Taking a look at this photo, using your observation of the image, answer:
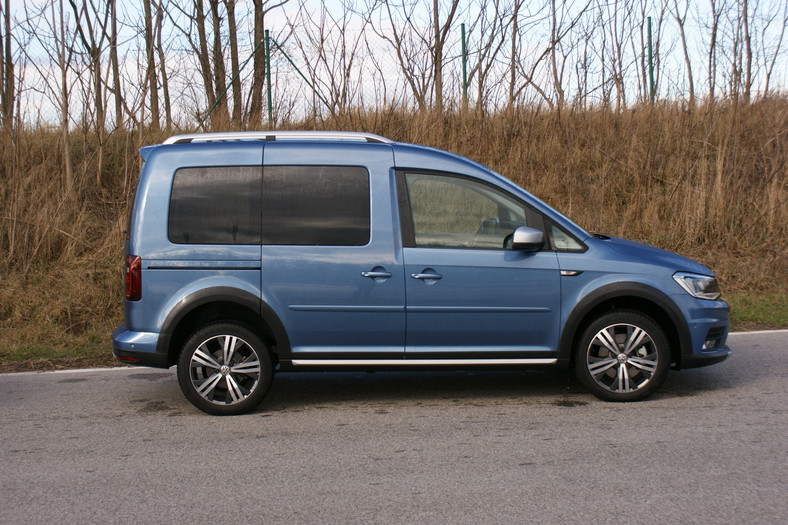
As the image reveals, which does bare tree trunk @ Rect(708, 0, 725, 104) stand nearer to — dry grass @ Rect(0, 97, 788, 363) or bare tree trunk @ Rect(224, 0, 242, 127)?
dry grass @ Rect(0, 97, 788, 363)

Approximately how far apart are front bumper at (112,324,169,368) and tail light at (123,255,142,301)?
30cm

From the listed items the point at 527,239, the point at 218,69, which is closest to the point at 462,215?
the point at 527,239

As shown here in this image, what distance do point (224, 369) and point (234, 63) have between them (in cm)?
1159

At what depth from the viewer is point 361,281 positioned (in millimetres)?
5707

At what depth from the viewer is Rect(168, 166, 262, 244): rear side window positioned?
5.77m

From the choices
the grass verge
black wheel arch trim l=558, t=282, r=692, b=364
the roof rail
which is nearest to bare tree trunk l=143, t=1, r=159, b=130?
the grass verge

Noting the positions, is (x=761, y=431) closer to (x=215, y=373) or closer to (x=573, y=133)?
(x=215, y=373)

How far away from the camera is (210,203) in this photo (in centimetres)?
580

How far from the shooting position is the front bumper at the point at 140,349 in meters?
5.73

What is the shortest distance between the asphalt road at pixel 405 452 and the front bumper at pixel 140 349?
0.43 meters

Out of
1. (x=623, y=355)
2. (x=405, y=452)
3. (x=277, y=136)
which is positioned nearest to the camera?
(x=405, y=452)

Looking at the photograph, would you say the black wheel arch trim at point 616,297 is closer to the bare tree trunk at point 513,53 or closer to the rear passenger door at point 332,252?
the rear passenger door at point 332,252

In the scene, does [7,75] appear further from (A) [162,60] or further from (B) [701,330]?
(B) [701,330]

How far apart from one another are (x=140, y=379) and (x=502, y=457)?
3.86m
